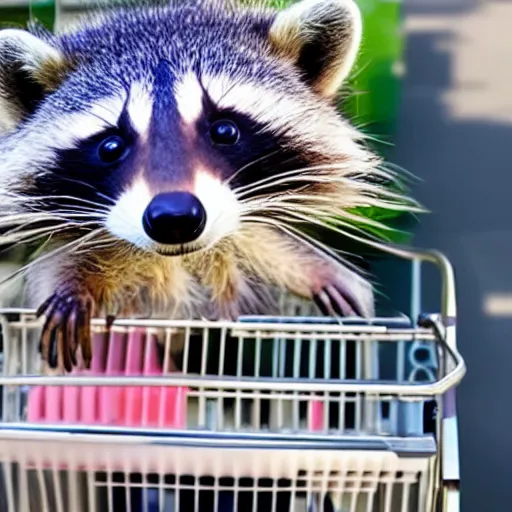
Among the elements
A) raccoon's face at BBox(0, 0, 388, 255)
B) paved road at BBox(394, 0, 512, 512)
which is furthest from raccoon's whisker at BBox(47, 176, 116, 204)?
paved road at BBox(394, 0, 512, 512)

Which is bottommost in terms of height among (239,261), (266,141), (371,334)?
(371,334)

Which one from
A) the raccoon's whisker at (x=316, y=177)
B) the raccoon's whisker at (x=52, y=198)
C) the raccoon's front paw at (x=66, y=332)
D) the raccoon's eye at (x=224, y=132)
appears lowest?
the raccoon's front paw at (x=66, y=332)

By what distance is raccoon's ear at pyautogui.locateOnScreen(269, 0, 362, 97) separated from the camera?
1039 millimetres

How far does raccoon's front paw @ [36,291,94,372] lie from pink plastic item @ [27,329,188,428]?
0.06ft

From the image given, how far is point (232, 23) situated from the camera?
1088 mm

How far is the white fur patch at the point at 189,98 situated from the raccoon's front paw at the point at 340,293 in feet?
1.01

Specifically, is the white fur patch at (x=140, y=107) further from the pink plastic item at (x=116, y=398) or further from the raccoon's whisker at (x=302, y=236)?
the pink plastic item at (x=116, y=398)

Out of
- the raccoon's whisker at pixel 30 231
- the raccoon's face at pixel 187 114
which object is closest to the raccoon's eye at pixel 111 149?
the raccoon's face at pixel 187 114

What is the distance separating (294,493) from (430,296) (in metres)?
0.40

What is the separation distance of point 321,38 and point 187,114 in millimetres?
227

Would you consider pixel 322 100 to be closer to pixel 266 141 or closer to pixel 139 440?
pixel 266 141

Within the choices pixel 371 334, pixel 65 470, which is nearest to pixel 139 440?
pixel 65 470

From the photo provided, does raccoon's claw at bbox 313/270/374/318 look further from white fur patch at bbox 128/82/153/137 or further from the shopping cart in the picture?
white fur patch at bbox 128/82/153/137

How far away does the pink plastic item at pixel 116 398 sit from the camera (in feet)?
3.48
